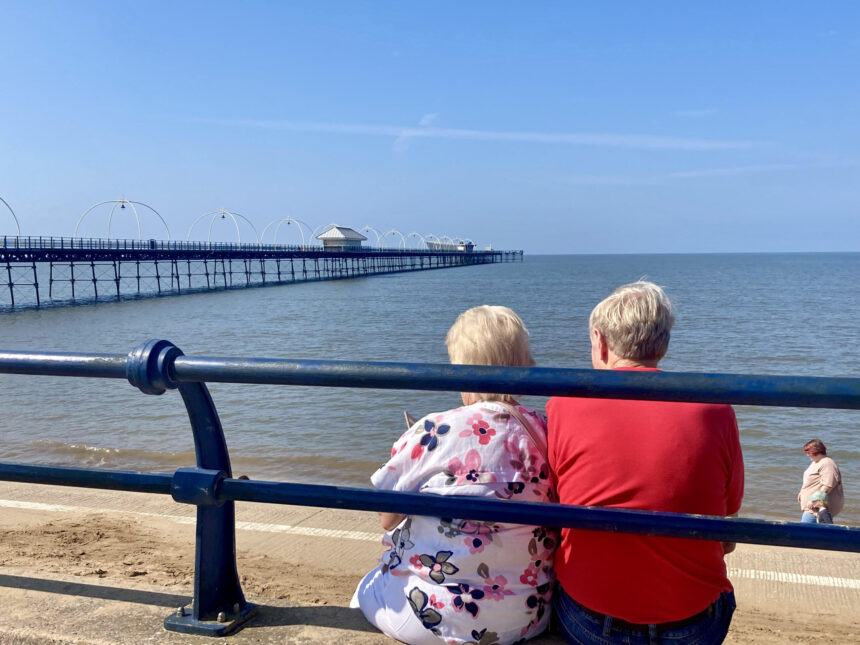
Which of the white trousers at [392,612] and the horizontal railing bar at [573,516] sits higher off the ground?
the horizontal railing bar at [573,516]

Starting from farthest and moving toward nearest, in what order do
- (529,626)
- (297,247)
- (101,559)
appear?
(297,247), (101,559), (529,626)

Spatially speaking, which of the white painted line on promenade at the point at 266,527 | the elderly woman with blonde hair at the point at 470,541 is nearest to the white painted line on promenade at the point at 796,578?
the white painted line on promenade at the point at 266,527

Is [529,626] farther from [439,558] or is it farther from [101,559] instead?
[101,559]

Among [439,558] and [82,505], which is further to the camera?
[82,505]

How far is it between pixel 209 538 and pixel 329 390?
12.8m

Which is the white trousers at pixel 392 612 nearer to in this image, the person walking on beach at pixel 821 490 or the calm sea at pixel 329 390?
the calm sea at pixel 329 390

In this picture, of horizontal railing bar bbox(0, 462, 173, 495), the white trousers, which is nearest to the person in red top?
the white trousers

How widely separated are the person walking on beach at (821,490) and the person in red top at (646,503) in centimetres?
487

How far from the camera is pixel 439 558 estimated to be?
1867 mm

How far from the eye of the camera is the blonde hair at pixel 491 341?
6.60 ft

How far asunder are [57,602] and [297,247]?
9071 centimetres

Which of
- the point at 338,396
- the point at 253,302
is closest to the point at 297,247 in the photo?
the point at 253,302

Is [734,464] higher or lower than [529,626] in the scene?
higher

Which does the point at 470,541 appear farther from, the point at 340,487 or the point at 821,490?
the point at 821,490
